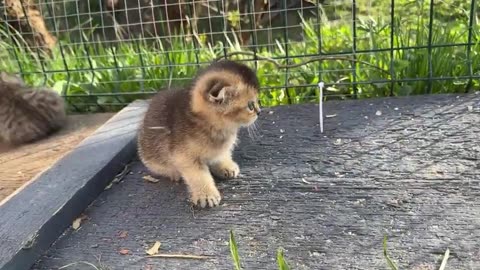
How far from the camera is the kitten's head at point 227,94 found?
2283 mm

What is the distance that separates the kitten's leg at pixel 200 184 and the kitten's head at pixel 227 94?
0.81ft

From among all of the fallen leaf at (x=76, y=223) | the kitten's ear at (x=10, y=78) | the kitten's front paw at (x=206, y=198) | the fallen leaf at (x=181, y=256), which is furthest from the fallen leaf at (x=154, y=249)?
the kitten's ear at (x=10, y=78)

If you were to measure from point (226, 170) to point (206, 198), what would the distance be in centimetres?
25

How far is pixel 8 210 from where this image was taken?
96.0 inches

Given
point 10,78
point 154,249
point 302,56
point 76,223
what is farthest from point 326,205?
point 10,78

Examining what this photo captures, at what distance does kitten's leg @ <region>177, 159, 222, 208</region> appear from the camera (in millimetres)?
2402

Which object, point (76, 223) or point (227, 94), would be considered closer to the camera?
point (227, 94)

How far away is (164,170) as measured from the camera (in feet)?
8.76

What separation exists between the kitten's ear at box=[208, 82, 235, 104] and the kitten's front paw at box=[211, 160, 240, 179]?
427 millimetres

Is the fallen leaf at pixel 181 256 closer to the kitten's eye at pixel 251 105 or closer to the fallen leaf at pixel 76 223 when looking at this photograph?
the fallen leaf at pixel 76 223

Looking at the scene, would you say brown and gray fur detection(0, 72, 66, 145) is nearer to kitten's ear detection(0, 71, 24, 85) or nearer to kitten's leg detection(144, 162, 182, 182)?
kitten's ear detection(0, 71, 24, 85)

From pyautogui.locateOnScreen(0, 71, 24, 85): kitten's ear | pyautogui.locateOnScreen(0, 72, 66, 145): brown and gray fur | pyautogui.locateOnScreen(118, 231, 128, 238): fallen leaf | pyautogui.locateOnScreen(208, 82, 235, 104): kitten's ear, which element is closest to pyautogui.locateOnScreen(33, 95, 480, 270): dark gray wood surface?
pyautogui.locateOnScreen(118, 231, 128, 238): fallen leaf

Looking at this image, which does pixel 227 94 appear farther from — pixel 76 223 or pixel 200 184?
pixel 76 223

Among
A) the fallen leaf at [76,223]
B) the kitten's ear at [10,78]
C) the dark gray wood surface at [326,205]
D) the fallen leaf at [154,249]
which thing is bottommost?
the fallen leaf at [154,249]
